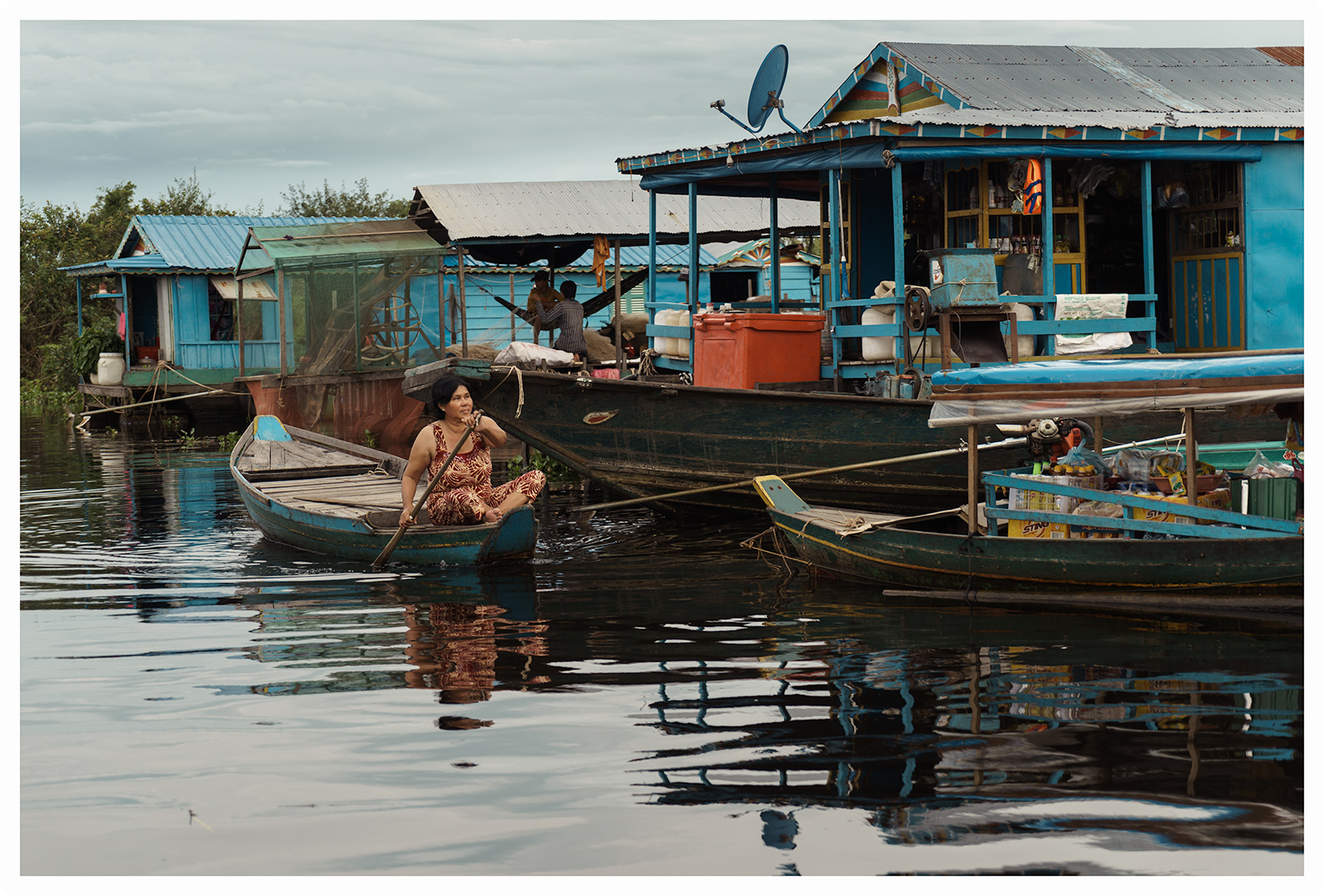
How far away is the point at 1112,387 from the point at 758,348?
182 inches

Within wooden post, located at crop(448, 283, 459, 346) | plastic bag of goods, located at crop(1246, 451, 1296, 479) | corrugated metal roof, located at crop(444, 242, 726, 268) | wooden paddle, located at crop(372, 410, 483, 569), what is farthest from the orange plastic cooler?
corrugated metal roof, located at crop(444, 242, 726, 268)

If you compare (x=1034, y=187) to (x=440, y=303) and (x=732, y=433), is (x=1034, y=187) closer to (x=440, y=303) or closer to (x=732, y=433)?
(x=732, y=433)

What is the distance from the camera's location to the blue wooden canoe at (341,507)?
9742mm

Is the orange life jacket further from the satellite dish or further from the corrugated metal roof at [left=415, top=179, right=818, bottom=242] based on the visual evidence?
the corrugated metal roof at [left=415, top=179, right=818, bottom=242]

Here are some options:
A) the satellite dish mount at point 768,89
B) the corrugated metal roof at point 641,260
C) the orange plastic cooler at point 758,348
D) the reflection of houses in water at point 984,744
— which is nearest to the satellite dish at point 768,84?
the satellite dish mount at point 768,89

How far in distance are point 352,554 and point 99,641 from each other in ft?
9.05

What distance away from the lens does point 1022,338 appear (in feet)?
38.2

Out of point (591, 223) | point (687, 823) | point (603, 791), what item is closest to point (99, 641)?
point (603, 791)

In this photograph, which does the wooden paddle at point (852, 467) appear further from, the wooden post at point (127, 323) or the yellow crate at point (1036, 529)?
the wooden post at point (127, 323)

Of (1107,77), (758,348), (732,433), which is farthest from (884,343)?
(1107,77)

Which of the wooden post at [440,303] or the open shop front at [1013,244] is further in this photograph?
the wooden post at [440,303]

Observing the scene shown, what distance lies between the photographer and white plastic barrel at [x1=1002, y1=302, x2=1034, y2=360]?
11.3 meters

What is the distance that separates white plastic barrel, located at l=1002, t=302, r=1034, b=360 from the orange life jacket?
86 cm

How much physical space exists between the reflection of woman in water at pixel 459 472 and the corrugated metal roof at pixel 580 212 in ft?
25.1
